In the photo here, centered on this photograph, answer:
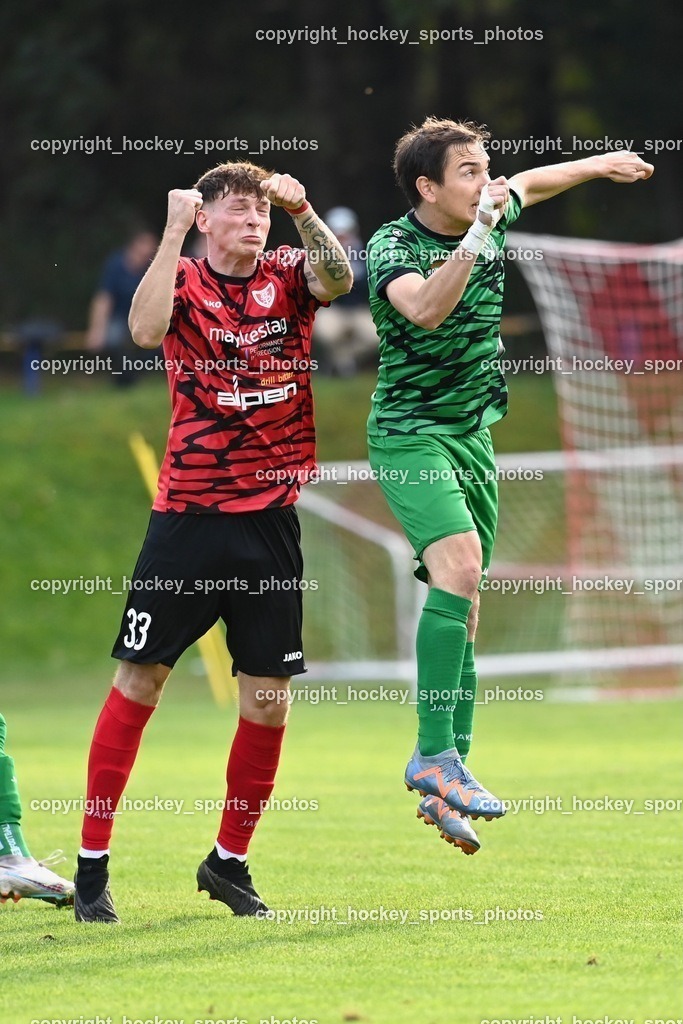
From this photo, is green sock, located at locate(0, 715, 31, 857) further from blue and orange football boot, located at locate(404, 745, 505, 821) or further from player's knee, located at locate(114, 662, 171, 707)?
blue and orange football boot, located at locate(404, 745, 505, 821)

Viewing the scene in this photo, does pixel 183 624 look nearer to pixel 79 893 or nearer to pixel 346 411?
pixel 79 893

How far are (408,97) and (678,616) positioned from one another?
52.6 feet

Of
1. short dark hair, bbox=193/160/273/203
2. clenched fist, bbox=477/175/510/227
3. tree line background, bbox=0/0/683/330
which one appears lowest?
clenched fist, bbox=477/175/510/227

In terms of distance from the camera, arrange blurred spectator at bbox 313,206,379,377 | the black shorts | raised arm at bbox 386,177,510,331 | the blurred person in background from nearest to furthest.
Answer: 1. raised arm at bbox 386,177,510,331
2. the black shorts
3. the blurred person in background
4. blurred spectator at bbox 313,206,379,377

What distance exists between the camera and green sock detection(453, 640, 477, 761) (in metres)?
6.08

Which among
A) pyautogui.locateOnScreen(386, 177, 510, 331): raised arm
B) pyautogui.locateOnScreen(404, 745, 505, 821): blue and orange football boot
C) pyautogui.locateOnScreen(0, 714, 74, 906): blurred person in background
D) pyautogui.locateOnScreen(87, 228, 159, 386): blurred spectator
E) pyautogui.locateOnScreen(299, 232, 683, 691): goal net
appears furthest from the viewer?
pyautogui.locateOnScreen(87, 228, 159, 386): blurred spectator

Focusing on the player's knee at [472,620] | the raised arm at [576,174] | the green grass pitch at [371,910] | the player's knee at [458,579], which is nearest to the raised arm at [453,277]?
the raised arm at [576,174]

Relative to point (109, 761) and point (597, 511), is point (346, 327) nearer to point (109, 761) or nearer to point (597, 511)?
point (597, 511)

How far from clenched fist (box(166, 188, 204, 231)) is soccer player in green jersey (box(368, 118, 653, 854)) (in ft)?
2.21

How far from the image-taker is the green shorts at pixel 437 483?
18.7 ft

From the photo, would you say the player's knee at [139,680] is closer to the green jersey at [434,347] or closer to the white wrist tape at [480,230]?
the green jersey at [434,347]

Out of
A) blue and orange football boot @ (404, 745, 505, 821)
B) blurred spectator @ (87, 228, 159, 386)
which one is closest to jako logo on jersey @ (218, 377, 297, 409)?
blue and orange football boot @ (404, 745, 505, 821)

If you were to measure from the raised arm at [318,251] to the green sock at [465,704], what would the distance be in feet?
4.74

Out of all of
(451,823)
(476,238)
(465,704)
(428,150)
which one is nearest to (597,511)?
(465,704)
